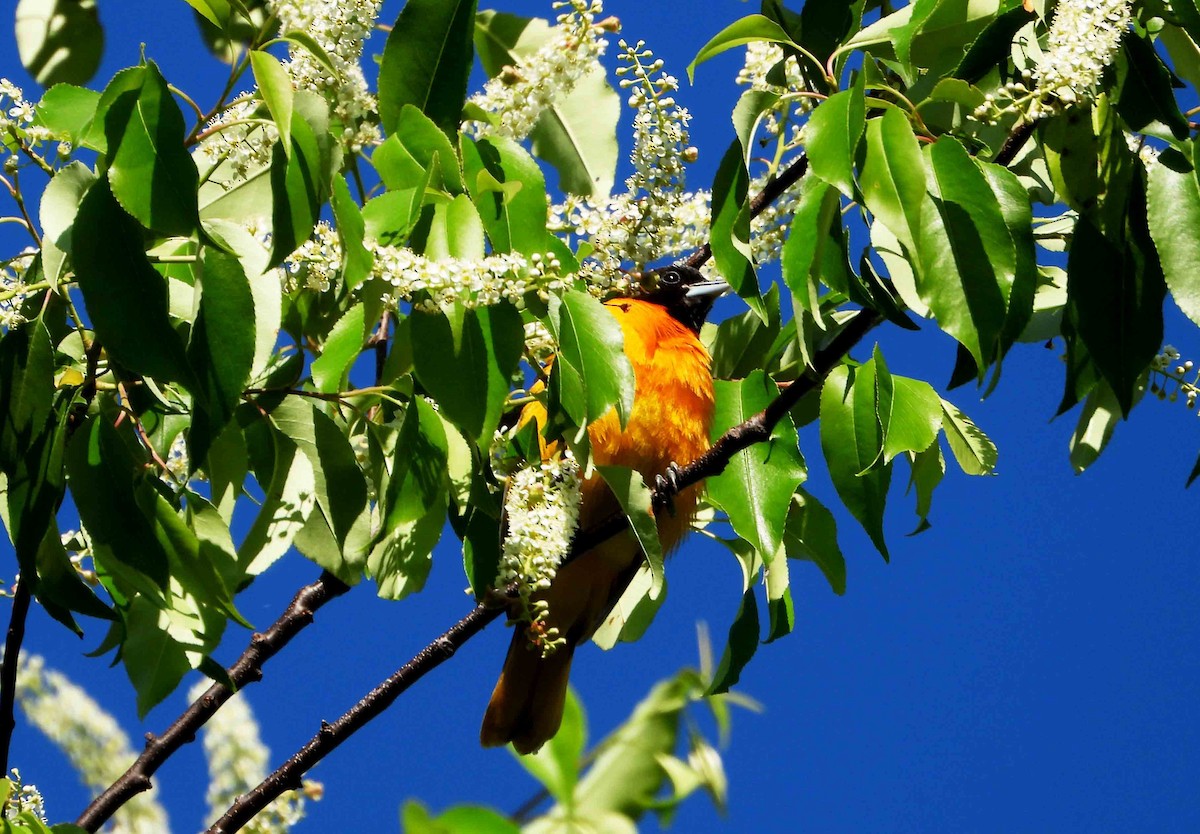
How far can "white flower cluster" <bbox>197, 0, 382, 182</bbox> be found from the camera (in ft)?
5.93

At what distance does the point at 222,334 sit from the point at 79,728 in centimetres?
106

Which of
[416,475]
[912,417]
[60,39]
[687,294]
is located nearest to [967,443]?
[912,417]

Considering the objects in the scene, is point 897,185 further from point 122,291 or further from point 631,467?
point 631,467

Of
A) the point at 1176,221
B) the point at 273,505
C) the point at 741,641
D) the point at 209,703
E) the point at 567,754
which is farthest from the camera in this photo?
the point at 209,703

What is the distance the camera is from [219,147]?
197cm

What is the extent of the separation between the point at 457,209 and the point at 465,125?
59 centimetres

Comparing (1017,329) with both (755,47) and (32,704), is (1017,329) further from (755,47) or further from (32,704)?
(32,704)

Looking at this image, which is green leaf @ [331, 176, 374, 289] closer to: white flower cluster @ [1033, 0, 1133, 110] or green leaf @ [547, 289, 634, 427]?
green leaf @ [547, 289, 634, 427]

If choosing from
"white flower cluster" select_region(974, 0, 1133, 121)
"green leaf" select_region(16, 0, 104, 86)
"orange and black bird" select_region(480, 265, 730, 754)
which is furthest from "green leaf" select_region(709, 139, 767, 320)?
"green leaf" select_region(16, 0, 104, 86)

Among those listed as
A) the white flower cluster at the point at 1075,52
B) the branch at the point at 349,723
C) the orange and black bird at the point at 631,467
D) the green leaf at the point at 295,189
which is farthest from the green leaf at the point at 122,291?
the orange and black bird at the point at 631,467

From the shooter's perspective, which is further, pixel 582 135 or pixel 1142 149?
pixel 582 135

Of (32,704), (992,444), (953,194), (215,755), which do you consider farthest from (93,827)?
(953,194)

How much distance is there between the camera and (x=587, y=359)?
1.65 m

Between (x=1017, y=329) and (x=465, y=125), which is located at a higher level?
(x=465, y=125)
